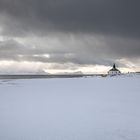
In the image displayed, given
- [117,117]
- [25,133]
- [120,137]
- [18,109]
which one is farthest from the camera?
[18,109]

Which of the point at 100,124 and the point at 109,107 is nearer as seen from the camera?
the point at 100,124

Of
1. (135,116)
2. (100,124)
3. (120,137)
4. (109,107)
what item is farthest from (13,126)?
(109,107)

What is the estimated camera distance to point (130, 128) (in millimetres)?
12117

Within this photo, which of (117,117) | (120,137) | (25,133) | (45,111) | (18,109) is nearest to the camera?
(120,137)

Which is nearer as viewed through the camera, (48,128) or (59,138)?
(59,138)

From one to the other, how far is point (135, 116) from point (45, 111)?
5.51 metres

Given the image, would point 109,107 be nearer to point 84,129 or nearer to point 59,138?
point 84,129

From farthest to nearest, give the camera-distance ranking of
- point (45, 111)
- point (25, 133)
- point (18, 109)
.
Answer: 1. point (18, 109)
2. point (45, 111)
3. point (25, 133)

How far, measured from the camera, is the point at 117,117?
577 inches

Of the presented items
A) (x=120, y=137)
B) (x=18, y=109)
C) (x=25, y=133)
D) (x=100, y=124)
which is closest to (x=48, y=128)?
(x=25, y=133)

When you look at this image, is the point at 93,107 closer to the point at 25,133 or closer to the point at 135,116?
the point at 135,116

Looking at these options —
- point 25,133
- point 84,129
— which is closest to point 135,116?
point 84,129

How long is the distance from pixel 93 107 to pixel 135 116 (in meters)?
4.12

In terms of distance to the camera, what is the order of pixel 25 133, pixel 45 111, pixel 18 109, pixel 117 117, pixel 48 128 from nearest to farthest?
pixel 25 133 → pixel 48 128 → pixel 117 117 → pixel 45 111 → pixel 18 109
